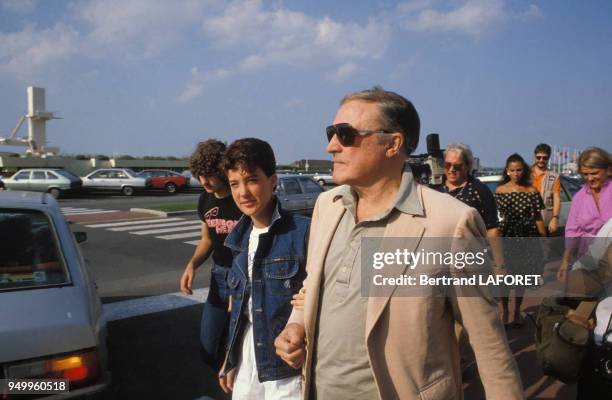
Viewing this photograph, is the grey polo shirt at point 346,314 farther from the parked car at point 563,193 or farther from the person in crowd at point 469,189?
→ the parked car at point 563,193

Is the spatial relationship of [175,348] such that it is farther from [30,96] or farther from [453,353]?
[30,96]

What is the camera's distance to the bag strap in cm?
216

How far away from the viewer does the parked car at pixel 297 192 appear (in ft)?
46.3

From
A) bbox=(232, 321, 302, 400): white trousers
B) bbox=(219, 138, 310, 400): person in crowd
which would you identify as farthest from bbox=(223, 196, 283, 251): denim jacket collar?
bbox=(232, 321, 302, 400): white trousers

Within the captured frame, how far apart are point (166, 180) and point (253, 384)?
3063 centimetres

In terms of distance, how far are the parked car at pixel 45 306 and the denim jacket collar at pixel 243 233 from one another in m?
0.85

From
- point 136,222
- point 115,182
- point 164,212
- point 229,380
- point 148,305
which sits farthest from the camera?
point 115,182

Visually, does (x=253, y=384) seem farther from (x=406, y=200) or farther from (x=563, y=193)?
(x=563, y=193)

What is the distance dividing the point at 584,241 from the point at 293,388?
10.8ft

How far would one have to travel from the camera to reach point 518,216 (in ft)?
16.3

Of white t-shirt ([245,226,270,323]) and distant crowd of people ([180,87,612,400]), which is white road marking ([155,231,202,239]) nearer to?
distant crowd of people ([180,87,612,400])

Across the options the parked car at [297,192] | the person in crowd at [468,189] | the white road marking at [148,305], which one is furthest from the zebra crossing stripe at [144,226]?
the person in crowd at [468,189]

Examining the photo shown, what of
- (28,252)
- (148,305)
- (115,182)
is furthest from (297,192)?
(115,182)

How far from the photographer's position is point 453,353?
62.6 inches
